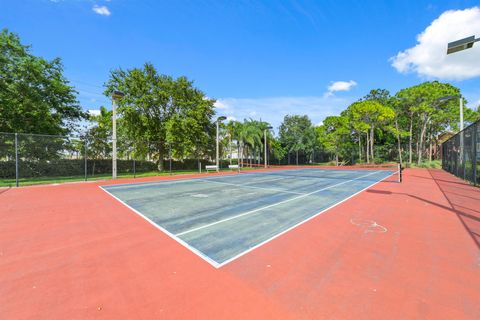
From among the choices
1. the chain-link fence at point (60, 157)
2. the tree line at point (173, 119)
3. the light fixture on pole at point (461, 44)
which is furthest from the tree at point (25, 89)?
the light fixture on pole at point (461, 44)

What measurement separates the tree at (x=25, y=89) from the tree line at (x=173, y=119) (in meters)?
0.05

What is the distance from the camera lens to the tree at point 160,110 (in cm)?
2394

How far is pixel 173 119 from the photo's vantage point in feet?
79.7

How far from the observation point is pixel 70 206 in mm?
7902

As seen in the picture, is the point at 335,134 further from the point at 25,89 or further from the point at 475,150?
the point at 25,89

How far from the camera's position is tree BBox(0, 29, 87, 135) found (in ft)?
53.6

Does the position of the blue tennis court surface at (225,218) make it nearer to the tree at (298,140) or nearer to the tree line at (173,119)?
the tree line at (173,119)

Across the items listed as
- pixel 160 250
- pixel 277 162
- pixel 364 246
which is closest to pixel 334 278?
pixel 364 246

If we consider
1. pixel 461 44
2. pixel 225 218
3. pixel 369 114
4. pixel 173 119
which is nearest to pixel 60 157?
pixel 173 119

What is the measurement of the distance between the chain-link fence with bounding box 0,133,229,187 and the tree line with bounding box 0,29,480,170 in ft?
0.67

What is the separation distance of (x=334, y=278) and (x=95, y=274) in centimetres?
353

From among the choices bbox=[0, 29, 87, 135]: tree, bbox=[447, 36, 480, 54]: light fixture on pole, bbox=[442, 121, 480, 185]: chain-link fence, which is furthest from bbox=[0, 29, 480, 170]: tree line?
bbox=[447, 36, 480, 54]: light fixture on pole

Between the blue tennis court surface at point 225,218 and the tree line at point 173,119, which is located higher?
the tree line at point 173,119

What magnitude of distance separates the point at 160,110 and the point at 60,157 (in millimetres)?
11576
